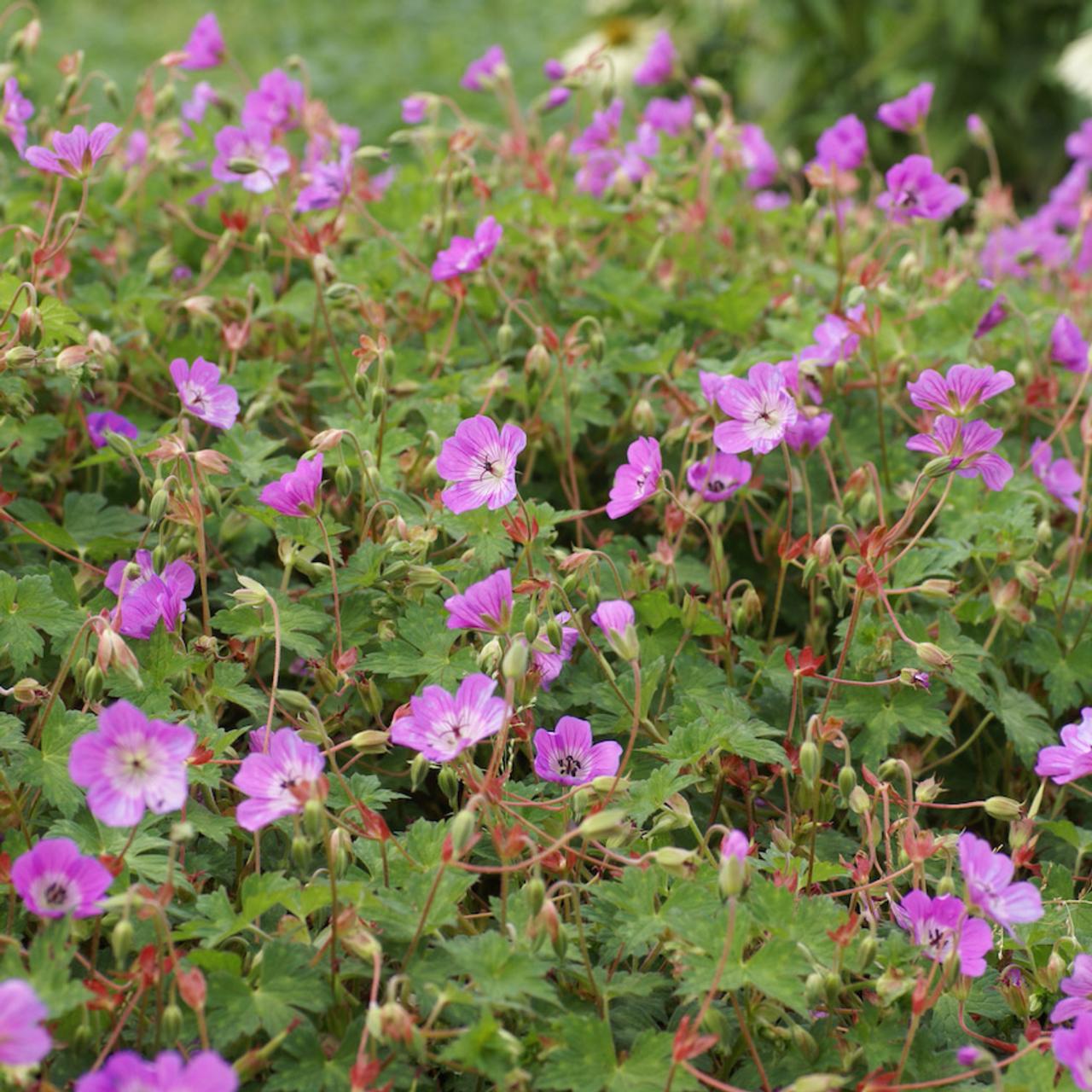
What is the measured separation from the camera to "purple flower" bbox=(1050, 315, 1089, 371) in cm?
219

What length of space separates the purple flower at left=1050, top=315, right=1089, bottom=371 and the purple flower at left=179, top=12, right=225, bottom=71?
5.43 ft

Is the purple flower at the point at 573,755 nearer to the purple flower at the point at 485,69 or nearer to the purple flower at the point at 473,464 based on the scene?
the purple flower at the point at 473,464

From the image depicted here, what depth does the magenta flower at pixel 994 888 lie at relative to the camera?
130 centimetres

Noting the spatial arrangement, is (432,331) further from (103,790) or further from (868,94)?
(868,94)

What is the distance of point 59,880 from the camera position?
3.98 feet

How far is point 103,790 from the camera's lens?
1.23 meters

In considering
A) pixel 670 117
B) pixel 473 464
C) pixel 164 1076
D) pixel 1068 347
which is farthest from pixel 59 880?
pixel 670 117

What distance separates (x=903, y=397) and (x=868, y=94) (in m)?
3.46

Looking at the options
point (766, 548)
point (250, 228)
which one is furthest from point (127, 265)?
point (766, 548)

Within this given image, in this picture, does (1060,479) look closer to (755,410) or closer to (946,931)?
(755,410)

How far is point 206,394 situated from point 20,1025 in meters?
0.98

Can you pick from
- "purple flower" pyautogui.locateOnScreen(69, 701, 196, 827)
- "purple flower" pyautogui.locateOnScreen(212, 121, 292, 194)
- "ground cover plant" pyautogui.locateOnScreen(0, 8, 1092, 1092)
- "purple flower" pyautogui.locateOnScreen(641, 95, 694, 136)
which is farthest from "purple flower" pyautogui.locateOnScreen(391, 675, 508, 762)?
"purple flower" pyautogui.locateOnScreen(641, 95, 694, 136)

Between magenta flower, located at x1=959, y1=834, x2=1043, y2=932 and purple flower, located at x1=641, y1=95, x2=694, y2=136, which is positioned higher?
purple flower, located at x1=641, y1=95, x2=694, y2=136

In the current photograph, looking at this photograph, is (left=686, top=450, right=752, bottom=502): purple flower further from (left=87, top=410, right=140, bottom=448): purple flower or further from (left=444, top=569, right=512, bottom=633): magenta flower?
(left=87, top=410, right=140, bottom=448): purple flower
